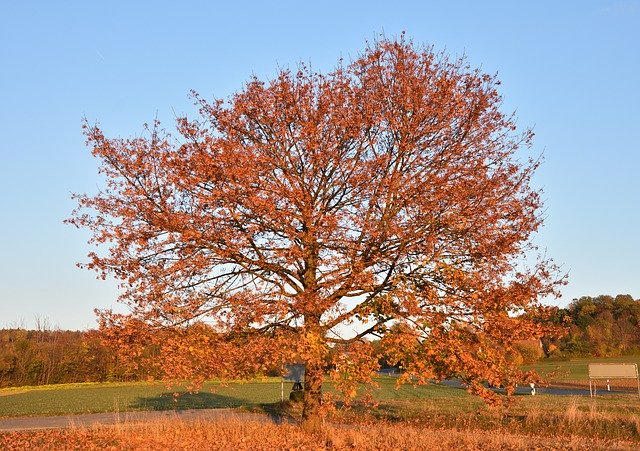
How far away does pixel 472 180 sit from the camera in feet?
45.5

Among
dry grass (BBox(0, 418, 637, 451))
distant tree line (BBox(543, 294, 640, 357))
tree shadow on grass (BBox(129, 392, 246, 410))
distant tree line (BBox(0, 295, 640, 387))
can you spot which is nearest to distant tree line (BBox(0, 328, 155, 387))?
distant tree line (BBox(0, 295, 640, 387))

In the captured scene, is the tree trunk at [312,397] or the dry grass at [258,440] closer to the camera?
the tree trunk at [312,397]

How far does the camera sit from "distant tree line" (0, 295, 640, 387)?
15.3 meters

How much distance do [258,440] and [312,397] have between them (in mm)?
1594

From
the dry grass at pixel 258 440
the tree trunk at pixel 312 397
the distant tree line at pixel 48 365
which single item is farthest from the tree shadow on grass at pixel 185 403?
the distant tree line at pixel 48 365

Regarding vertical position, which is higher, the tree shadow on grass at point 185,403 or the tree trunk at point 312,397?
the tree trunk at point 312,397

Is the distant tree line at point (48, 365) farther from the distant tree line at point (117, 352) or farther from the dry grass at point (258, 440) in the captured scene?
the dry grass at point (258, 440)

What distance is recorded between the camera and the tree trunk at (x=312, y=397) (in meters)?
14.4

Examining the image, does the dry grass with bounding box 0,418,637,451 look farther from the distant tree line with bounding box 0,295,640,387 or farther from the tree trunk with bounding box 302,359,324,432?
the distant tree line with bounding box 0,295,640,387

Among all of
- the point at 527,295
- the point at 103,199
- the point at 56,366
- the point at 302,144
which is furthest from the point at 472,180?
the point at 56,366

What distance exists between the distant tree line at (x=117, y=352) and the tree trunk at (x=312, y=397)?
4.82 ft

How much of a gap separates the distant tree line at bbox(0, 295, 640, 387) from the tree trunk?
147cm

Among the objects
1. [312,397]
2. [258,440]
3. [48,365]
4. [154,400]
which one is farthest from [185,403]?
[48,365]

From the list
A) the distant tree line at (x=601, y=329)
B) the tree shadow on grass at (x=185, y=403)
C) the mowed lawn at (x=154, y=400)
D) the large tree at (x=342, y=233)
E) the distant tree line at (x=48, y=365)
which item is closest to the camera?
the large tree at (x=342, y=233)
